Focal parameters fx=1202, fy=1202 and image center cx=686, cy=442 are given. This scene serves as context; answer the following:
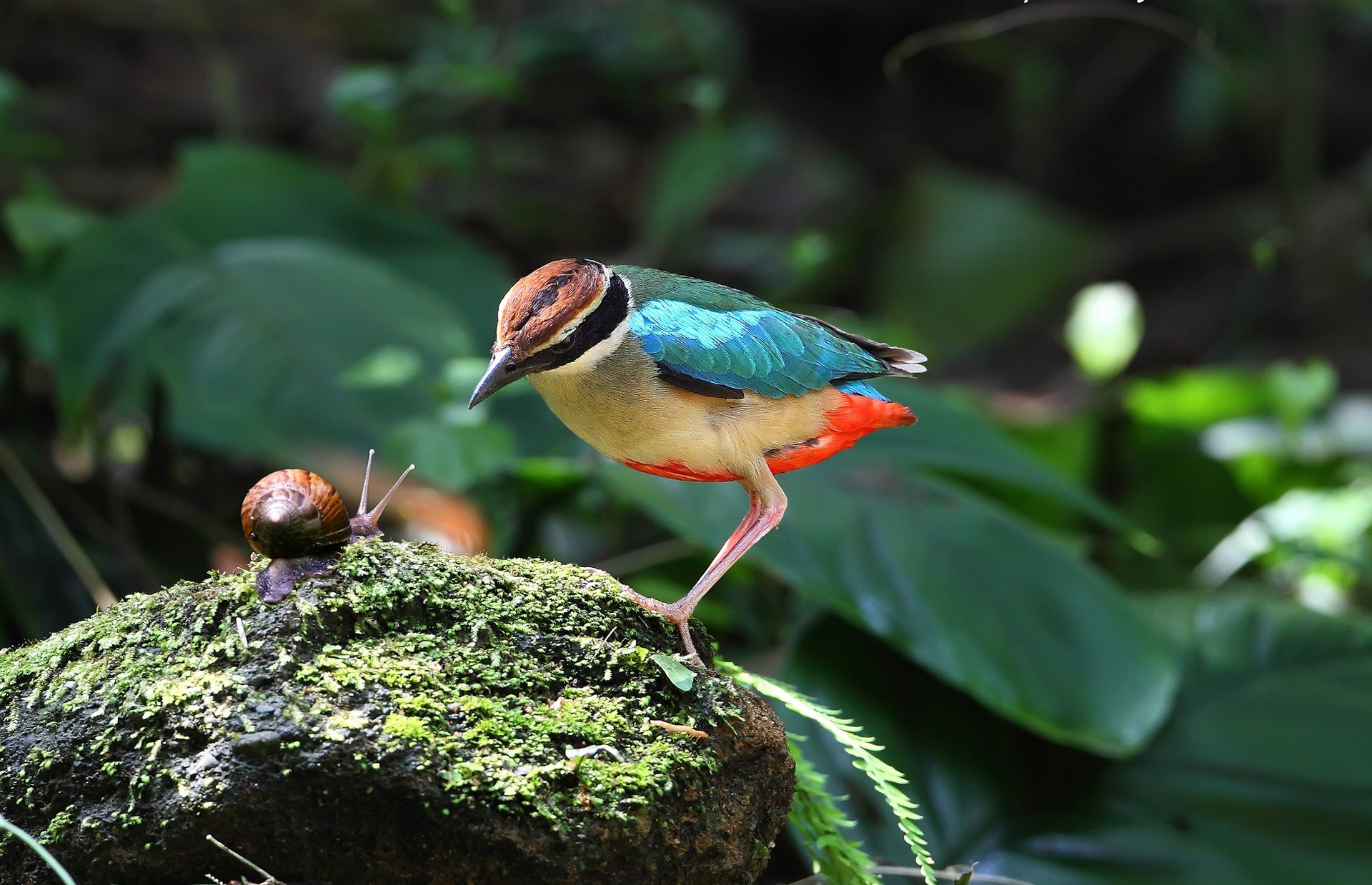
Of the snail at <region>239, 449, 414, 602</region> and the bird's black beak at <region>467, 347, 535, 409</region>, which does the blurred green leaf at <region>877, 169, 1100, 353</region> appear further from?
the snail at <region>239, 449, 414, 602</region>

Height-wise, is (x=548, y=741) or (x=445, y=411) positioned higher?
(x=548, y=741)

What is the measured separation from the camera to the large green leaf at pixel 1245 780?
2859 mm

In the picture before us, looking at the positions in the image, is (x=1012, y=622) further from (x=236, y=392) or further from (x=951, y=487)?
(x=236, y=392)

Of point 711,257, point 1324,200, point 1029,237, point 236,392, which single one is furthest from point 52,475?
point 1324,200

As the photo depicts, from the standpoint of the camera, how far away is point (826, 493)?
10.4ft

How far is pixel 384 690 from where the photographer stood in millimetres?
1498

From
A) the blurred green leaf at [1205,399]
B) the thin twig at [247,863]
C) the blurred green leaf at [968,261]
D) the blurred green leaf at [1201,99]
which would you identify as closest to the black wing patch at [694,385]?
the thin twig at [247,863]

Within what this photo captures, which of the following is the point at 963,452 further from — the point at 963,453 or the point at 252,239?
the point at 252,239

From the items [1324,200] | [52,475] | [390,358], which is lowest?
[52,475]

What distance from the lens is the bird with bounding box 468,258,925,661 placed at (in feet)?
5.43

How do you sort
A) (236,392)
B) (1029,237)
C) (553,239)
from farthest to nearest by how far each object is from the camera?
(1029,237)
(553,239)
(236,392)

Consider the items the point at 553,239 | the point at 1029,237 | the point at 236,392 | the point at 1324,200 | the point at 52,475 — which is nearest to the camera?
the point at 236,392

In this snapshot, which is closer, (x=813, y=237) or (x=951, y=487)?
(x=951, y=487)

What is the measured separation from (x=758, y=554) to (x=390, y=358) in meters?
1.14
